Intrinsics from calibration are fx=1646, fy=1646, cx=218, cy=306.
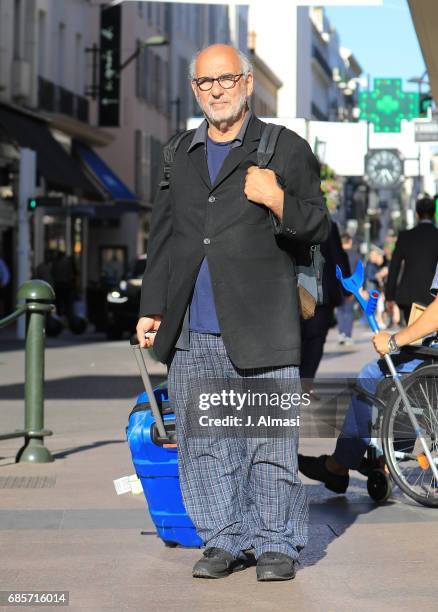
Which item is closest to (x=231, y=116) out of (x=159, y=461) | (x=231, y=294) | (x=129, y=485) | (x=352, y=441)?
(x=231, y=294)

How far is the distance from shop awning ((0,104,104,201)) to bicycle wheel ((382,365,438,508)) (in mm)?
27463

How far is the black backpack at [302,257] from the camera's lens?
5973 millimetres

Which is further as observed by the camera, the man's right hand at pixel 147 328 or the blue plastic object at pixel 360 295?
the blue plastic object at pixel 360 295

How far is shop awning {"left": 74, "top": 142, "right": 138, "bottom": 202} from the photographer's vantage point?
44812 millimetres

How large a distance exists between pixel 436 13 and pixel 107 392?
491 centimetres

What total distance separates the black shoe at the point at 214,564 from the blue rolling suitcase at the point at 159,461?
0.49 meters

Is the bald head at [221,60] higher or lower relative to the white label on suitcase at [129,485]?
higher

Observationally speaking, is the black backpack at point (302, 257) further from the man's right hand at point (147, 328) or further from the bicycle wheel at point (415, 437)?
the bicycle wheel at point (415, 437)

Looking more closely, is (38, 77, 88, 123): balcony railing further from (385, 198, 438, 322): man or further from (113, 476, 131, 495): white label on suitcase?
(113, 476, 131, 495): white label on suitcase

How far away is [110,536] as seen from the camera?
7.08 meters

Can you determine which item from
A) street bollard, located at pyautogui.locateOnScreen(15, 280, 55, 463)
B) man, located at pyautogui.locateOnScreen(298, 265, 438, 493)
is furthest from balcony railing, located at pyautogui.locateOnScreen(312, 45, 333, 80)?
man, located at pyautogui.locateOnScreen(298, 265, 438, 493)

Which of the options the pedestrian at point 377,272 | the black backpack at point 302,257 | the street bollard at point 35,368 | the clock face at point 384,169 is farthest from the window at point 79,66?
the black backpack at point 302,257

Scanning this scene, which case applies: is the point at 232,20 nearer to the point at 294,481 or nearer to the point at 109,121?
the point at 109,121

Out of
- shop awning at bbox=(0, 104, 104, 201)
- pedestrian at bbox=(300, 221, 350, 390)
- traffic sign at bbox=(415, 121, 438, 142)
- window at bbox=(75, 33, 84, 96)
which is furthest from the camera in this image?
window at bbox=(75, 33, 84, 96)
